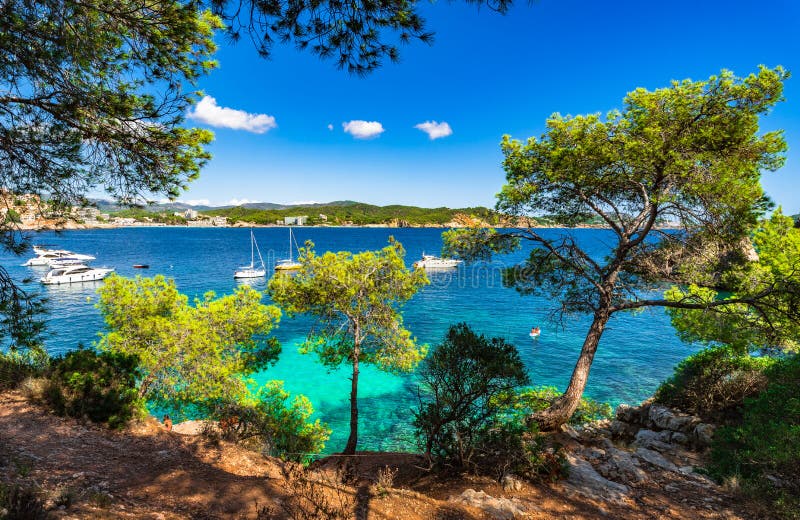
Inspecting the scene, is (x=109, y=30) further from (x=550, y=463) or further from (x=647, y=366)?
(x=647, y=366)

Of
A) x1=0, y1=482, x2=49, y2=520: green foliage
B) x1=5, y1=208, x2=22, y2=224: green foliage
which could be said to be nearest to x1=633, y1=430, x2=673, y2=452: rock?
x1=0, y1=482, x2=49, y2=520: green foliage

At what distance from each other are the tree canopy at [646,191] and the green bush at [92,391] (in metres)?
9.95

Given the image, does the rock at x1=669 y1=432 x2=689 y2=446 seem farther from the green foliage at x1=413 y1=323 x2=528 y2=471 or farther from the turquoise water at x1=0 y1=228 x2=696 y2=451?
the green foliage at x1=413 y1=323 x2=528 y2=471

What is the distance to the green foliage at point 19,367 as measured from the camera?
9.19m

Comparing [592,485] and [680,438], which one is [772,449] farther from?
[680,438]

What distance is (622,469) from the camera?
24.8 feet

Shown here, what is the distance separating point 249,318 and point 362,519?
8629mm

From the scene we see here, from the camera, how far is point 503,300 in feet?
145

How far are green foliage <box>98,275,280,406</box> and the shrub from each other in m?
7.20

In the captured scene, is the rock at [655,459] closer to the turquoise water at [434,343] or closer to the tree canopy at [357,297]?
the turquoise water at [434,343]

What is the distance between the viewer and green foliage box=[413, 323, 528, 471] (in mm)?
7281

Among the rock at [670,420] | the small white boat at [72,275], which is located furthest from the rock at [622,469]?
the small white boat at [72,275]

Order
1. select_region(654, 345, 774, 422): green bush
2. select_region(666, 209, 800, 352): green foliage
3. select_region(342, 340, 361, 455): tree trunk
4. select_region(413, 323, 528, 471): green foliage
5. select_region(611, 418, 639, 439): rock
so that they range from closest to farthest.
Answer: select_region(413, 323, 528, 471): green foliage → select_region(666, 209, 800, 352): green foliage → select_region(654, 345, 774, 422): green bush → select_region(611, 418, 639, 439): rock → select_region(342, 340, 361, 455): tree trunk

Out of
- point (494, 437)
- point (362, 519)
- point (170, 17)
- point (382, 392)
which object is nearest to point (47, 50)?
point (170, 17)
